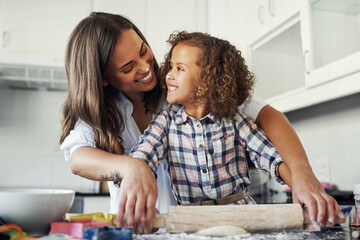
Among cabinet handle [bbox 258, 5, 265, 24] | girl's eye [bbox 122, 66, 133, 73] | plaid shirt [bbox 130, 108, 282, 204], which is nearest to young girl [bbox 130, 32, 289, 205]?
plaid shirt [bbox 130, 108, 282, 204]

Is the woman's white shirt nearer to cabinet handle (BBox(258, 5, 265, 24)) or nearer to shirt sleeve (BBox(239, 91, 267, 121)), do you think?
shirt sleeve (BBox(239, 91, 267, 121))

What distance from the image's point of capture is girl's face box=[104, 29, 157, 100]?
112cm

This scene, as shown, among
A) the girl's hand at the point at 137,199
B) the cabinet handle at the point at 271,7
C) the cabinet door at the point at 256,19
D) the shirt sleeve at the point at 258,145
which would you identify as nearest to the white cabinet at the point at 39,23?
the cabinet door at the point at 256,19

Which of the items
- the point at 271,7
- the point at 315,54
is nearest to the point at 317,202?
the point at 315,54

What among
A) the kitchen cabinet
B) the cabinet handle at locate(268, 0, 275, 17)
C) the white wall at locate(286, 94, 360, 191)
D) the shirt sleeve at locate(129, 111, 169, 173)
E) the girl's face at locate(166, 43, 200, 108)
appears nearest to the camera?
the shirt sleeve at locate(129, 111, 169, 173)

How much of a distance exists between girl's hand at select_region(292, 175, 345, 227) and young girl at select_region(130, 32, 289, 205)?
129mm

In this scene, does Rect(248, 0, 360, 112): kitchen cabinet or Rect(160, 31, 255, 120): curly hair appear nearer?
Rect(160, 31, 255, 120): curly hair

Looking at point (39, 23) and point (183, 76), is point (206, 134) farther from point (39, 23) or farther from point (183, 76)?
point (39, 23)

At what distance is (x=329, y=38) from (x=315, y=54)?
10 centimetres

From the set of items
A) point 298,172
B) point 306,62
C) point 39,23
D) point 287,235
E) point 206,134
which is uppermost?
point 39,23

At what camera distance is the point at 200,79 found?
1.08 meters

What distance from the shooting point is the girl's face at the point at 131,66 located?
1.12 metres

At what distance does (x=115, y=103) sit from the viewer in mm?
1250

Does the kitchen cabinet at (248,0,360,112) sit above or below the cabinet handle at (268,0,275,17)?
below
